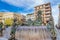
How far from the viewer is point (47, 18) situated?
2852 mm

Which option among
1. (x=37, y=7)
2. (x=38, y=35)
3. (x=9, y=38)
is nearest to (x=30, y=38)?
(x=38, y=35)

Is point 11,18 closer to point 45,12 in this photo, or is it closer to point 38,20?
point 38,20

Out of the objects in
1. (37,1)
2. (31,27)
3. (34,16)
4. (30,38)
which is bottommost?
(30,38)

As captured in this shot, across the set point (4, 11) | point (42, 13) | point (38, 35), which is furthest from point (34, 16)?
point (4, 11)

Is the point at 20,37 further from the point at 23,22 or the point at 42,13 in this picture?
the point at 42,13

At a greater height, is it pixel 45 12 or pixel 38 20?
pixel 45 12

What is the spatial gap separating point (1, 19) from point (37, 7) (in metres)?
0.71

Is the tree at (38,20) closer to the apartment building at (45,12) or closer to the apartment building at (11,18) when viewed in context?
the apartment building at (45,12)

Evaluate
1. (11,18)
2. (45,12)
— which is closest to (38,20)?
(45,12)

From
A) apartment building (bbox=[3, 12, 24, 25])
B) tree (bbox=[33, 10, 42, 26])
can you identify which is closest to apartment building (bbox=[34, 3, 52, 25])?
tree (bbox=[33, 10, 42, 26])

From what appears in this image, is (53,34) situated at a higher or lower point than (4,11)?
lower

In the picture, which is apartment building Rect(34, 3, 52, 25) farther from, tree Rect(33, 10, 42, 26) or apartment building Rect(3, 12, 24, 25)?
apartment building Rect(3, 12, 24, 25)

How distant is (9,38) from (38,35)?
1.77 feet

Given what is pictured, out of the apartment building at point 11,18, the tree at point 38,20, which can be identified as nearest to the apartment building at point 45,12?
the tree at point 38,20
